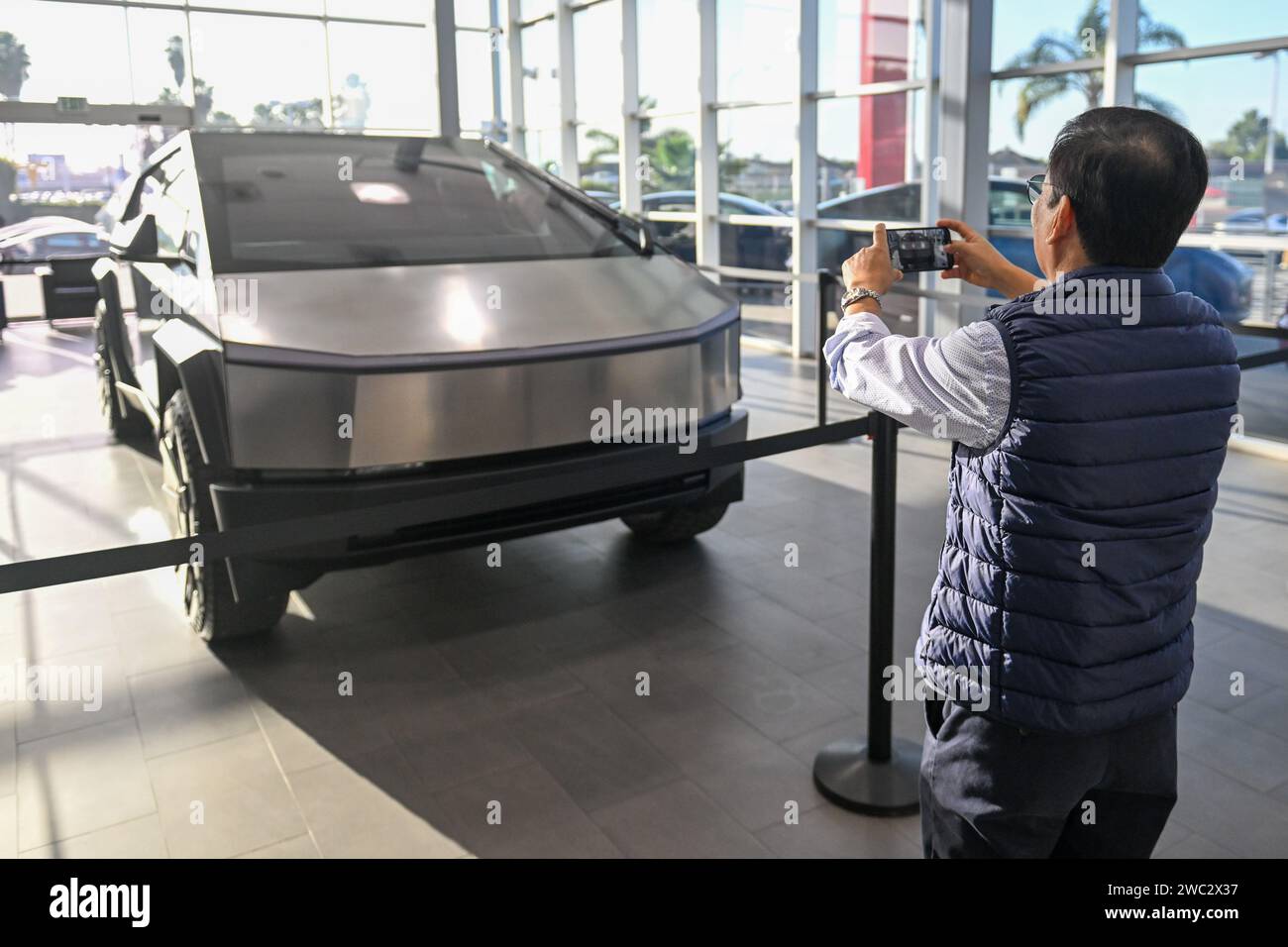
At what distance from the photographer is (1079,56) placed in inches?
261

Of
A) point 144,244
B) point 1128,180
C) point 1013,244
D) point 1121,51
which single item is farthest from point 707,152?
point 1128,180

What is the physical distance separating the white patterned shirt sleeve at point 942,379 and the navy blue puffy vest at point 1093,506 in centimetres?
2

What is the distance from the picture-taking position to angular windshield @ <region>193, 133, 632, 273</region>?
3.57 m

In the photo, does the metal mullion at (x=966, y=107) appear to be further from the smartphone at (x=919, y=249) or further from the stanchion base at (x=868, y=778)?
the smartphone at (x=919, y=249)

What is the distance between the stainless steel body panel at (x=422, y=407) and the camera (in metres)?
2.96

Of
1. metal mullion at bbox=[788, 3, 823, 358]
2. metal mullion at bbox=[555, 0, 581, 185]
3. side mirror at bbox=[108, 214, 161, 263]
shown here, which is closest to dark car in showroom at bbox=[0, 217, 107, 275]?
metal mullion at bbox=[555, 0, 581, 185]

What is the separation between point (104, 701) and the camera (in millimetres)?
3205

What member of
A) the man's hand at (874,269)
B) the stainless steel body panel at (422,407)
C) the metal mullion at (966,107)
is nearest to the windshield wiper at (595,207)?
the stainless steel body panel at (422,407)

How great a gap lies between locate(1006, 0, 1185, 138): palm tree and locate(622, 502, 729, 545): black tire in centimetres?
388

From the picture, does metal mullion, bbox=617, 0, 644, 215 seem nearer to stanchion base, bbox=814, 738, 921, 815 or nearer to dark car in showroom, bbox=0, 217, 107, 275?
dark car in showroom, bbox=0, 217, 107, 275

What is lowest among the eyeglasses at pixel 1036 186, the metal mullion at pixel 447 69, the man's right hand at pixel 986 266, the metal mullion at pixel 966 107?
the man's right hand at pixel 986 266
